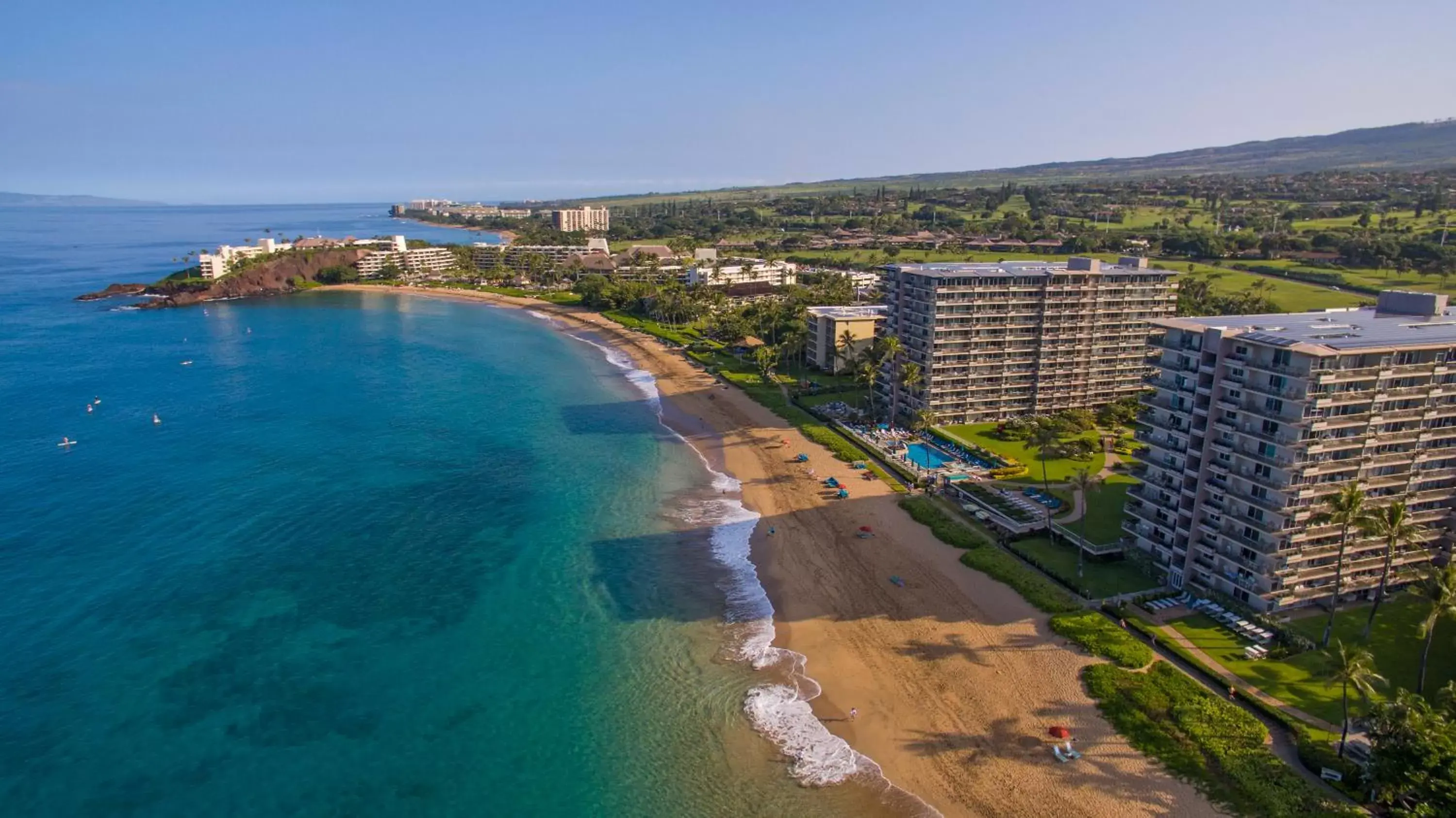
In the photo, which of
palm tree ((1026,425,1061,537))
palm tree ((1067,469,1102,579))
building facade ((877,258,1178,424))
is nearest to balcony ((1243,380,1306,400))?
palm tree ((1067,469,1102,579))

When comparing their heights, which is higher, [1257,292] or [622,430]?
[1257,292]

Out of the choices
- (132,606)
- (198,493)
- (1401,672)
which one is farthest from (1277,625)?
(198,493)

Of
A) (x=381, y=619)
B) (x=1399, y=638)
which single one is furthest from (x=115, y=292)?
(x=1399, y=638)

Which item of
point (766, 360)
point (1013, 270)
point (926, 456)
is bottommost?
point (926, 456)

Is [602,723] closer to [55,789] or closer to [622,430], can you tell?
[55,789]

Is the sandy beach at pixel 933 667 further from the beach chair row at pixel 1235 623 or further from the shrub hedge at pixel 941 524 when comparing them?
the beach chair row at pixel 1235 623

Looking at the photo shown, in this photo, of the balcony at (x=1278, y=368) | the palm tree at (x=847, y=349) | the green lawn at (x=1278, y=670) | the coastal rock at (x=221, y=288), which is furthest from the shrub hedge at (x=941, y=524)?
the coastal rock at (x=221, y=288)

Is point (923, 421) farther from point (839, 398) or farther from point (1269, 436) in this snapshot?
point (1269, 436)
